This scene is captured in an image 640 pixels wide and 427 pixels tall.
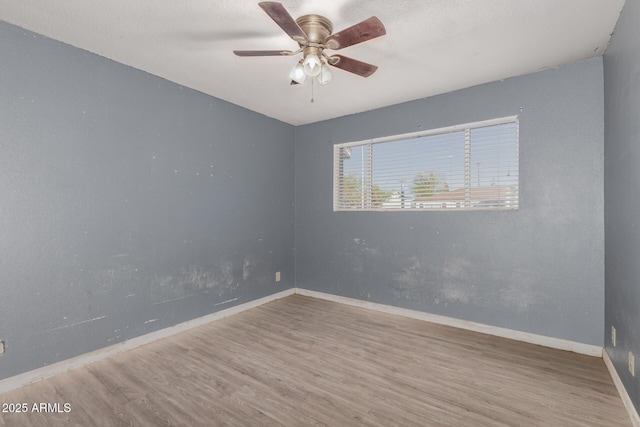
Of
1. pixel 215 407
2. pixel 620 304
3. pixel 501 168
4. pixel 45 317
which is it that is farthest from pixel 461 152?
pixel 45 317

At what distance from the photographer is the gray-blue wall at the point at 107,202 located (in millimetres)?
2209

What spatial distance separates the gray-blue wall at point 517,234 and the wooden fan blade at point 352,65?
1.61 meters

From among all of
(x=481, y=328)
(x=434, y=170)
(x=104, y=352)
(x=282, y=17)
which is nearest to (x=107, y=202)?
(x=104, y=352)

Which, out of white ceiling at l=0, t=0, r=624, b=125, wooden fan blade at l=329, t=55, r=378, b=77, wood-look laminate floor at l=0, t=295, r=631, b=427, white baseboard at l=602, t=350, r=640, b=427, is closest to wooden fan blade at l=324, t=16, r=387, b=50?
wooden fan blade at l=329, t=55, r=378, b=77

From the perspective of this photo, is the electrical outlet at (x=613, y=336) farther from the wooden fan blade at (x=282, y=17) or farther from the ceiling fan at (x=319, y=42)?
the wooden fan blade at (x=282, y=17)

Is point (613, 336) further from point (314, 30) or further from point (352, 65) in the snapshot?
point (314, 30)

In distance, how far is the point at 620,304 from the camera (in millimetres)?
2119

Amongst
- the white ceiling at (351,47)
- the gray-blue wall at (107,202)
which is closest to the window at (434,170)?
the white ceiling at (351,47)

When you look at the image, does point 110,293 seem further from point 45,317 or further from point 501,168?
point 501,168

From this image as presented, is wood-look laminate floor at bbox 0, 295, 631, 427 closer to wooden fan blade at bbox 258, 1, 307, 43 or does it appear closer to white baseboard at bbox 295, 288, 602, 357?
white baseboard at bbox 295, 288, 602, 357

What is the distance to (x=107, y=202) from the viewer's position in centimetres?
266

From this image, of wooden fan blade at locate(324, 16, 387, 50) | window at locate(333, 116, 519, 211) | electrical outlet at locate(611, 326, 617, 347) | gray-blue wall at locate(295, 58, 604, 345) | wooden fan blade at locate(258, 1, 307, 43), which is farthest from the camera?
window at locate(333, 116, 519, 211)

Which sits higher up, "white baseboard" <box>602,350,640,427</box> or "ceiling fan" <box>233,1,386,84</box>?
"ceiling fan" <box>233,1,386,84</box>

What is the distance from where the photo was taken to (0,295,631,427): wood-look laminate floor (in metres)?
1.84
